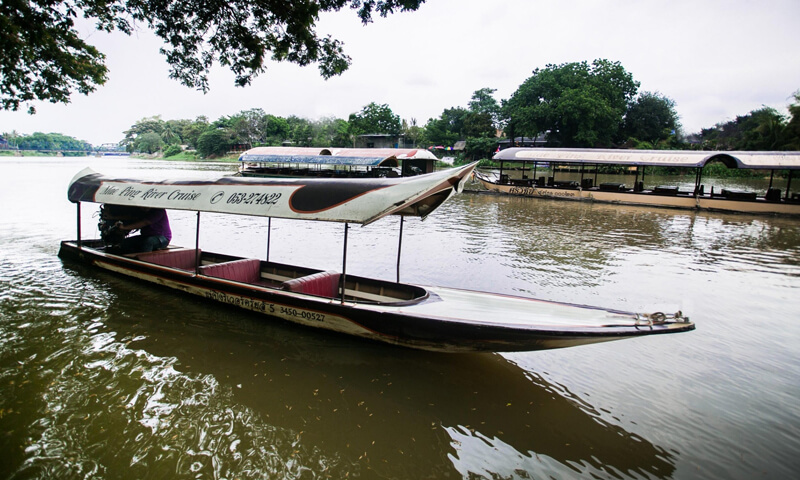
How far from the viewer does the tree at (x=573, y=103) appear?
4488 cm

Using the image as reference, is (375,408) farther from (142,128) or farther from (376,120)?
(142,128)

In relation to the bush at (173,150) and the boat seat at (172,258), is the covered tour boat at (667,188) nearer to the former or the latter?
the boat seat at (172,258)

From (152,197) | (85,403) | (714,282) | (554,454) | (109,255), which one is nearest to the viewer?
(554,454)

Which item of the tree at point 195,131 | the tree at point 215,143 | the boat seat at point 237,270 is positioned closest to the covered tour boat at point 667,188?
the boat seat at point 237,270

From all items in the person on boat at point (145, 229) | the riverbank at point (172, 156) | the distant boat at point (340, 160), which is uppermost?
the riverbank at point (172, 156)

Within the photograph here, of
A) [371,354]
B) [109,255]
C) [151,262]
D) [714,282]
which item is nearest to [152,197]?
[151,262]

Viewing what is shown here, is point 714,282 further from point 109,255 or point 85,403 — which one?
point 109,255

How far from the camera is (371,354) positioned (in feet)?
18.1

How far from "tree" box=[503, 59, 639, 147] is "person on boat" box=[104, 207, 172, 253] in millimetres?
44868

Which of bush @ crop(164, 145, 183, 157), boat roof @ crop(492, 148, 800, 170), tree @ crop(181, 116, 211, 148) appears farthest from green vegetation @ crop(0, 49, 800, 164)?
boat roof @ crop(492, 148, 800, 170)

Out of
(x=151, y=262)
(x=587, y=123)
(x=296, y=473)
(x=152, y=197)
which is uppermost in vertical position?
(x=587, y=123)

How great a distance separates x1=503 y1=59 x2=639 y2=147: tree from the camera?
44875mm

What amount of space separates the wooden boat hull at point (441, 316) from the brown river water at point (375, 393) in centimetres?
39

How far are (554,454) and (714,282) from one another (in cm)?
749
